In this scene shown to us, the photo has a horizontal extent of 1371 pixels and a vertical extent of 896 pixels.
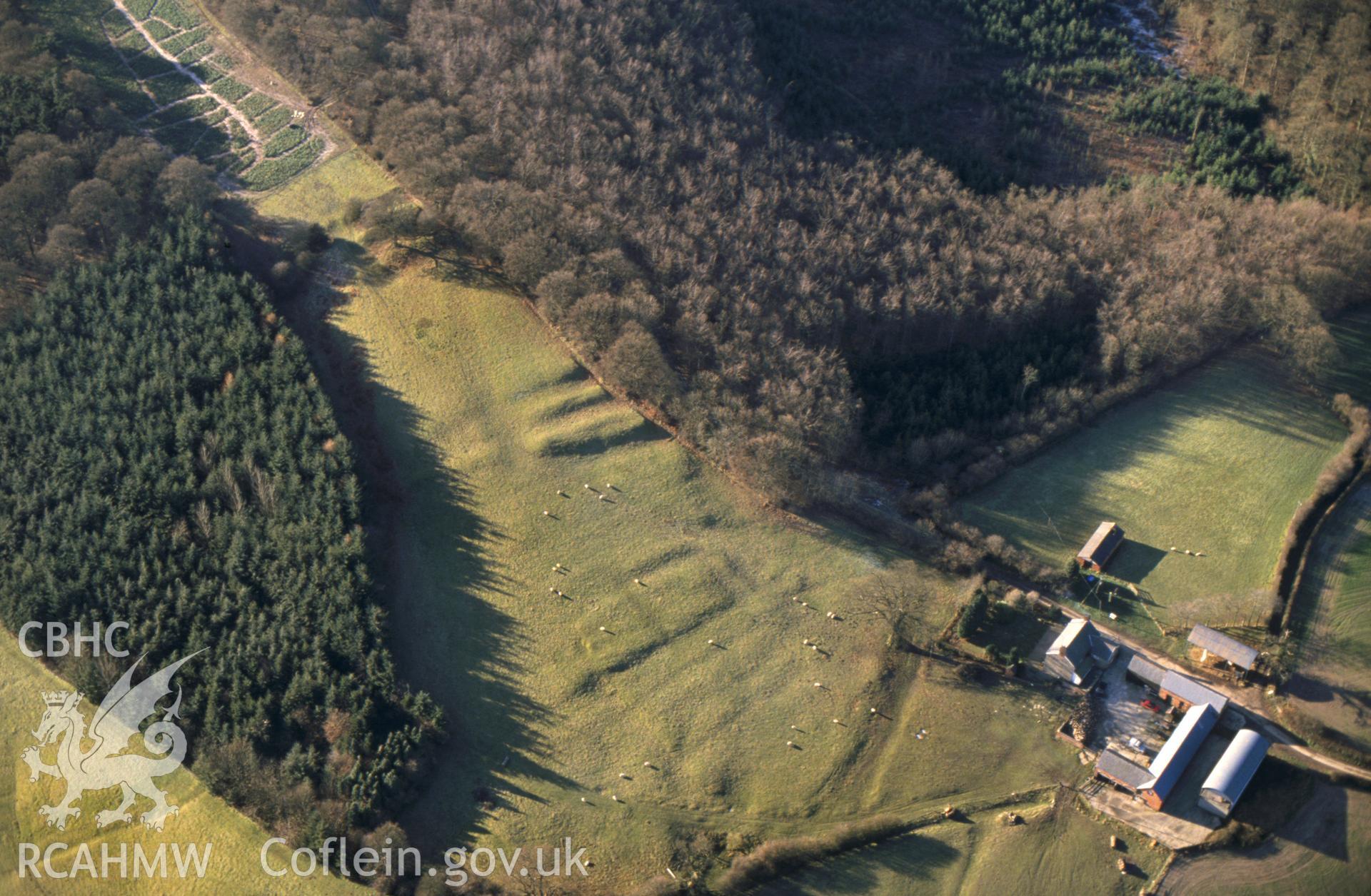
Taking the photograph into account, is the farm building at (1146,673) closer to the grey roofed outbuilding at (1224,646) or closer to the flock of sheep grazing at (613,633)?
the grey roofed outbuilding at (1224,646)

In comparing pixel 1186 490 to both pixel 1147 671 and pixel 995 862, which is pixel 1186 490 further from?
pixel 995 862

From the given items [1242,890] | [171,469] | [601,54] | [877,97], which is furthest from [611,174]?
[1242,890]

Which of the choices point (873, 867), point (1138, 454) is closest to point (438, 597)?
point (873, 867)

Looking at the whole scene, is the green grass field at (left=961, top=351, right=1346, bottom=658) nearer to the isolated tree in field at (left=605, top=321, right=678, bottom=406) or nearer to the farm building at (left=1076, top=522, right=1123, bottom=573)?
the farm building at (left=1076, top=522, right=1123, bottom=573)

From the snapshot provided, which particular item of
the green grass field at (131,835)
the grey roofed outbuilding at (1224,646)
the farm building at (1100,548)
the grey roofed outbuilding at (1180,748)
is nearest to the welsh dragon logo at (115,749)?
the green grass field at (131,835)

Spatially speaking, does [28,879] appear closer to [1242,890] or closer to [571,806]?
[571,806]

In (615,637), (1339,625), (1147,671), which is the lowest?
(615,637)
